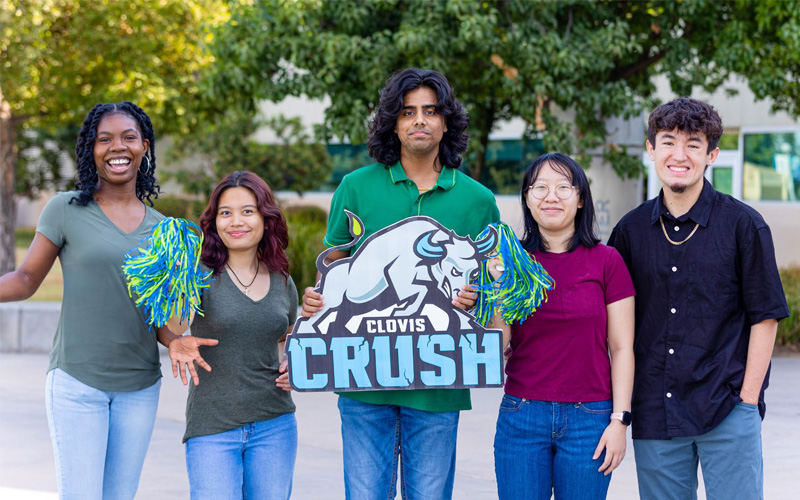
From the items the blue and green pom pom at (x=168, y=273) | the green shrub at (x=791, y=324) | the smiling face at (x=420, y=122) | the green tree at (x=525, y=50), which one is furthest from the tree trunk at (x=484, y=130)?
the blue and green pom pom at (x=168, y=273)

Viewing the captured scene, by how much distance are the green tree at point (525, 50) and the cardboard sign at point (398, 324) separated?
16.9 feet

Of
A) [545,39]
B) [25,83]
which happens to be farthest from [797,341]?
[25,83]

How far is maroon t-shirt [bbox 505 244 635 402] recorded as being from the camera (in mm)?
3068

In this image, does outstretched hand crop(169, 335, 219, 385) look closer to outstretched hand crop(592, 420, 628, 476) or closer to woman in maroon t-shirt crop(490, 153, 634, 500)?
woman in maroon t-shirt crop(490, 153, 634, 500)

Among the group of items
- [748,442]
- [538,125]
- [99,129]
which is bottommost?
[748,442]

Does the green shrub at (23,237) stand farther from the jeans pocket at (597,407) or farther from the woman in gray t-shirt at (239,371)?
the jeans pocket at (597,407)

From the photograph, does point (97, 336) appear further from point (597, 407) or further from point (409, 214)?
point (597, 407)

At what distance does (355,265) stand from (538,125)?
6.71 metres

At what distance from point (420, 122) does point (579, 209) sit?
0.64 m

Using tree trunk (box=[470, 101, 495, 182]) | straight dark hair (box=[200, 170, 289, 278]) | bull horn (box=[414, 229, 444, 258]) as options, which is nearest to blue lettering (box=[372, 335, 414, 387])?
bull horn (box=[414, 229, 444, 258])

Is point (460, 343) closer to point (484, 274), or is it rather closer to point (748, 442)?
point (484, 274)

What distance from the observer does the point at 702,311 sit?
3.10 meters

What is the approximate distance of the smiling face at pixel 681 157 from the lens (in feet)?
10.2

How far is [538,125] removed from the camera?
31.4 ft
